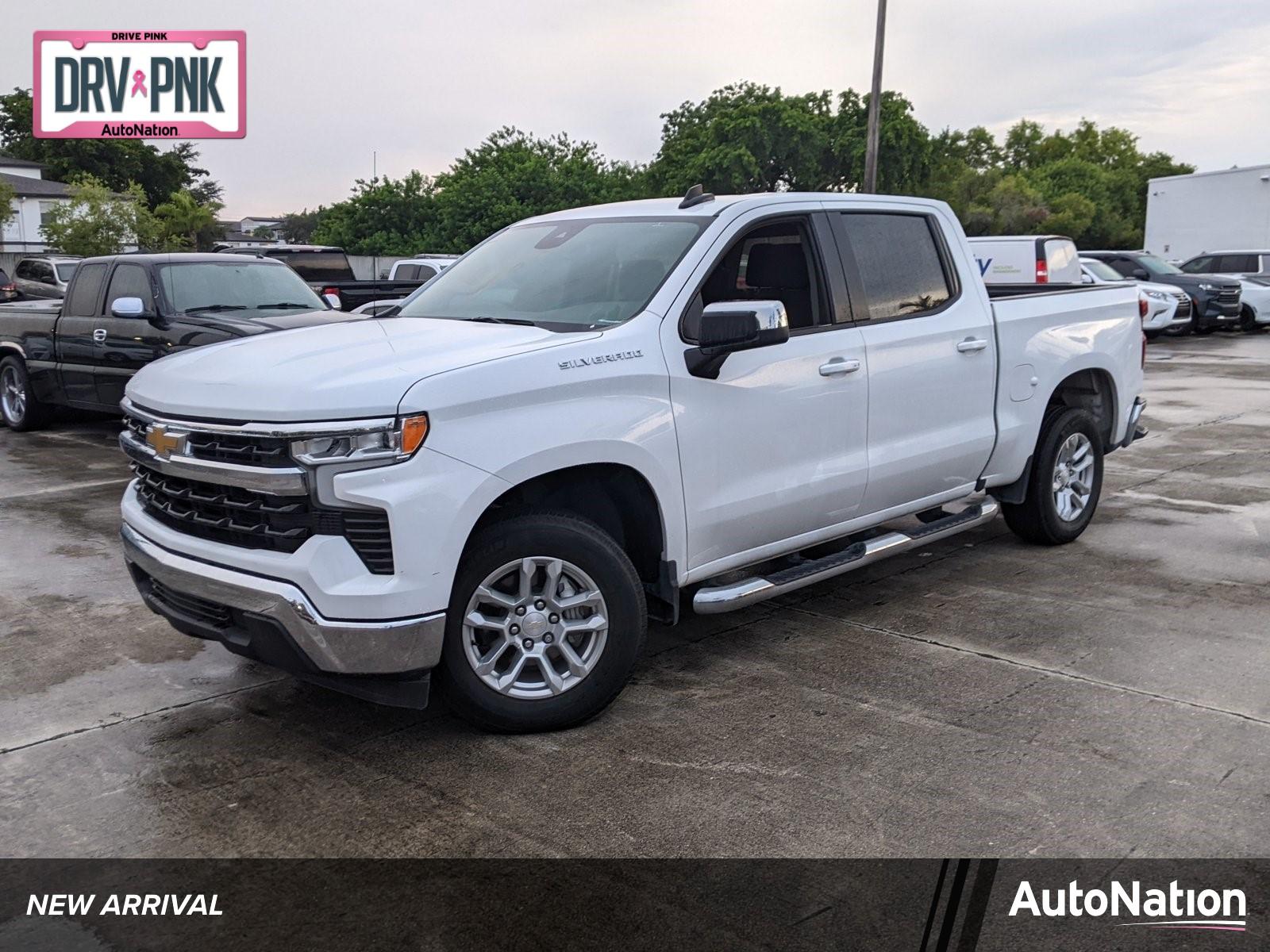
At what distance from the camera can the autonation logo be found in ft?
10.2

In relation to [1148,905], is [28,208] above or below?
above

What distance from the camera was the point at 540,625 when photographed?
4.25 m

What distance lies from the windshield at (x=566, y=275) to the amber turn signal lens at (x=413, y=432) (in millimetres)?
955

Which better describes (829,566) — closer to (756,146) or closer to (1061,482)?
(1061,482)

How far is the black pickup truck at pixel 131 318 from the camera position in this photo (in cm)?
1027

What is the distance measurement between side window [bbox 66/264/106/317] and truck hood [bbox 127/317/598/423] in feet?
24.0

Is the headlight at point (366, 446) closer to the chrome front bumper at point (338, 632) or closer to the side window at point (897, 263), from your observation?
the chrome front bumper at point (338, 632)

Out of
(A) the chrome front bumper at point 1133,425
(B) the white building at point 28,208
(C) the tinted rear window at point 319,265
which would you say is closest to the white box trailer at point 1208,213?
(C) the tinted rear window at point 319,265

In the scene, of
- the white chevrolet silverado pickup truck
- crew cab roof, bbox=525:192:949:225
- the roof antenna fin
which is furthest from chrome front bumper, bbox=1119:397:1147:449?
Result: the roof antenna fin

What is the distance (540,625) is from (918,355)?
247 cm

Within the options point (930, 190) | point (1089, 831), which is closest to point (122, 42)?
point (1089, 831)

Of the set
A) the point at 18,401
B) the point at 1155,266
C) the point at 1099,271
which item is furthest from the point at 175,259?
the point at 1155,266

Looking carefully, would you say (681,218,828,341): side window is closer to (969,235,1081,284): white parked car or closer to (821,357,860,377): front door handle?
(821,357,860,377): front door handle

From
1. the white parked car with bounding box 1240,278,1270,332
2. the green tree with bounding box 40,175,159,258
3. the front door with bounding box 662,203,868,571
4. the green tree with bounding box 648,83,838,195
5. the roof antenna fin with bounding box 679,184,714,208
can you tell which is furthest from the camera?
the green tree with bounding box 648,83,838,195
